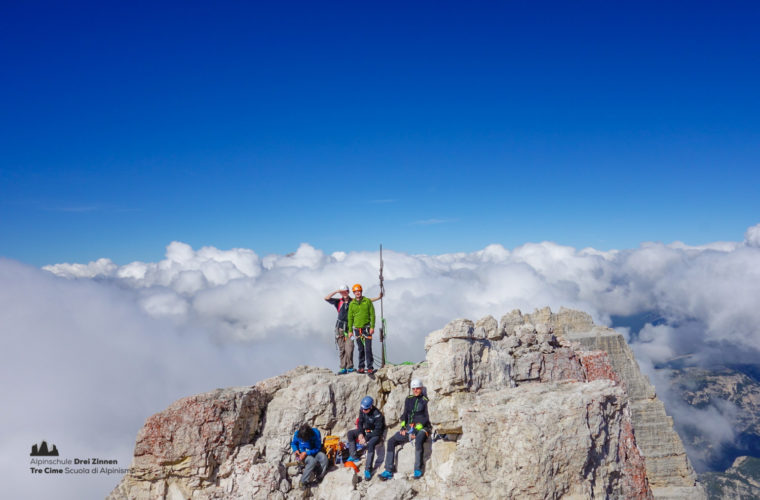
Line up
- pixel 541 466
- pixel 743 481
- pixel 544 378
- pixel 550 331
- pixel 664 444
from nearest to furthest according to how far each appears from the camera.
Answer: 1. pixel 541 466
2. pixel 544 378
3. pixel 550 331
4. pixel 664 444
5. pixel 743 481

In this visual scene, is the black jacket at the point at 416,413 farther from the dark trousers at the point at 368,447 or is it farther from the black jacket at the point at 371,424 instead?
the dark trousers at the point at 368,447

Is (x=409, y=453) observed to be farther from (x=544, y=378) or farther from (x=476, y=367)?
(x=544, y=378)

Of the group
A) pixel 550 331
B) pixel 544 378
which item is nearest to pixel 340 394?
pixel 544 378

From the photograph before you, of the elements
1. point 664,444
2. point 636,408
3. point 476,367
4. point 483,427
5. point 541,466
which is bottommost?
point 664,444

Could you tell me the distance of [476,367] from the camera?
51.8 ft

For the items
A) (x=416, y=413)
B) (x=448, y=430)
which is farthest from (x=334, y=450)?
(x=448, y=430)

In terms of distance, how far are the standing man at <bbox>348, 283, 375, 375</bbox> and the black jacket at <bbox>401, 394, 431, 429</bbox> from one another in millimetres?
4762

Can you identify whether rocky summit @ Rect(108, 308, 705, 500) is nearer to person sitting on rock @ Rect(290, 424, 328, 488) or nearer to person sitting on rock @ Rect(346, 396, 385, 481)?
person sitting on rock @ Rect(290, 424, 328, 488)

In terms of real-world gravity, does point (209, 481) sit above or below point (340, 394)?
below

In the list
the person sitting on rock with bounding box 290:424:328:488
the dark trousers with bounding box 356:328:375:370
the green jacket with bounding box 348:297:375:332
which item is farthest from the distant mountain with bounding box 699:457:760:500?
the person sitting on rock with bounding box 290:424:328:488

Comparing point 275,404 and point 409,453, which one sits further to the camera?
point 275,404

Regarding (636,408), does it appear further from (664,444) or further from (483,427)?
(483,427)

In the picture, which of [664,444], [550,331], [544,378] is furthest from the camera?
[664,444]

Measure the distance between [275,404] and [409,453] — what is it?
20.0 ft
